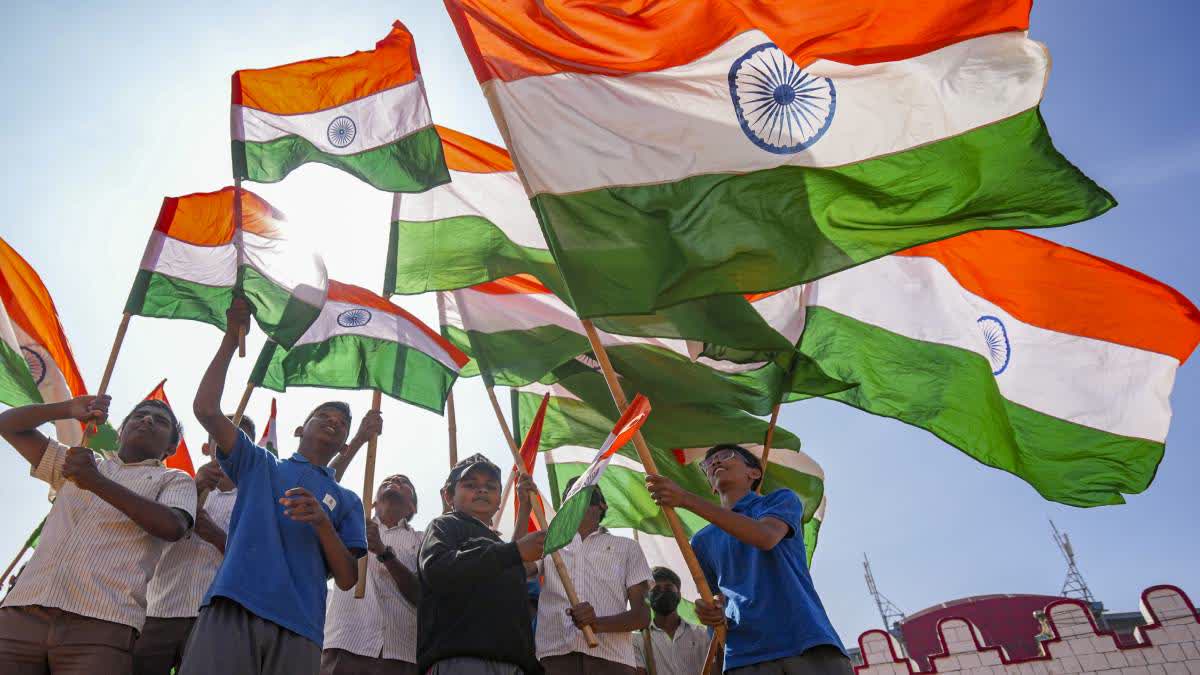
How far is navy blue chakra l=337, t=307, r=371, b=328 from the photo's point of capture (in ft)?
21.1

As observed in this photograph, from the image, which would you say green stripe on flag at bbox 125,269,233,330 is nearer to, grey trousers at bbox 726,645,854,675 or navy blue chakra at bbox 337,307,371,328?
navy blue chakra at bbox 337,307,371,328

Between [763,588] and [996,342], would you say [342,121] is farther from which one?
[996,342]

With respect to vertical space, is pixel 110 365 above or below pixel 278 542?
above

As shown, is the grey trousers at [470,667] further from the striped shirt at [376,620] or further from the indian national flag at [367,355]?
the indian national flag at [367,355]

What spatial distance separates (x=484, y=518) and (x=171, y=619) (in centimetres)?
182

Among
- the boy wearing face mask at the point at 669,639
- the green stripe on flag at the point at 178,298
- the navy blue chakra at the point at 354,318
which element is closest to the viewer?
the green stripe on flag at the point at 178,298

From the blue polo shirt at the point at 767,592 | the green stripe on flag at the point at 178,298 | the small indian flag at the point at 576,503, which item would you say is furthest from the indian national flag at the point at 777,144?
the green stripe on flag at the point at 178,298

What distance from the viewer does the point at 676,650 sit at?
7.17 meters

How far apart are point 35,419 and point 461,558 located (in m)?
2.36

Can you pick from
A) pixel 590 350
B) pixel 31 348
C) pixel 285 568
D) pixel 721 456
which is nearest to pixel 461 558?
pixel 285 568

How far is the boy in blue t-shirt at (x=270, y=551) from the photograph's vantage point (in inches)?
136

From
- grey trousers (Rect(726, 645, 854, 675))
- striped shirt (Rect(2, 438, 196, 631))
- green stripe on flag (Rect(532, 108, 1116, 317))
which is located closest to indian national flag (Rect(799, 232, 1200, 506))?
green stripe on flag (Rect(532, 108, 1116, 317))

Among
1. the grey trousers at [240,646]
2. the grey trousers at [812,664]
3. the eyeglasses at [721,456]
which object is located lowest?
the grey trousers at [240,646]

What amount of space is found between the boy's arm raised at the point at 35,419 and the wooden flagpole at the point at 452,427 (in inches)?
90.0
